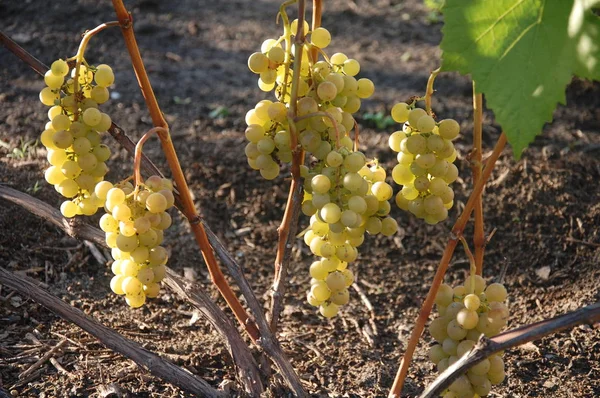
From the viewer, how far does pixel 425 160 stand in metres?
1.29

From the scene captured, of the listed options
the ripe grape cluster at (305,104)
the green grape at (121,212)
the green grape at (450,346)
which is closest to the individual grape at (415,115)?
the ripe grape cluster at (305,104)

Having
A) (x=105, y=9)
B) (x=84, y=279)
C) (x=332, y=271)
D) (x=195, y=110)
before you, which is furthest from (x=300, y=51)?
(x=105, y=9)

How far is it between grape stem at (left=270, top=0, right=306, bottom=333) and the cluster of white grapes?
0.01m

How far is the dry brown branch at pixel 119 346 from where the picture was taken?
60.2 inches

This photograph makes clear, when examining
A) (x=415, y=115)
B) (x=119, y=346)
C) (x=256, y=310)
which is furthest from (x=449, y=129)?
(x=119, y=346)

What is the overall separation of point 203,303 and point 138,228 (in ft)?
1.45

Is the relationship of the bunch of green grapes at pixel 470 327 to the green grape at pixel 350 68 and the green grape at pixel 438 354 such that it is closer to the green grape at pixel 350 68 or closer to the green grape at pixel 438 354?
the green grape at pixel 438 354

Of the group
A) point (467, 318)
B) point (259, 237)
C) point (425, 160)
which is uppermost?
point (259, 237)

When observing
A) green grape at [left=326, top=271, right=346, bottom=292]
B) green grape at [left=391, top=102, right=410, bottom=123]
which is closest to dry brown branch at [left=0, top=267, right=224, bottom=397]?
green grape at [left=326, top=271, right=346, bottom=292]

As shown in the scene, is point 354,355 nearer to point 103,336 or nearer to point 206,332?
point 206,332

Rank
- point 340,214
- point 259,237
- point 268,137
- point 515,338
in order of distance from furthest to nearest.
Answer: point 259,237 < point 268,137 < point 340,214 < point 515,338

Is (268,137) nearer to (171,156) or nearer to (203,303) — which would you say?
(171,156)

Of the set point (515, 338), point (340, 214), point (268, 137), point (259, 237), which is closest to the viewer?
point (515, 338)

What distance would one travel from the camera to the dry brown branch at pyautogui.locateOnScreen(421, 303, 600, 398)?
3.54 feet
